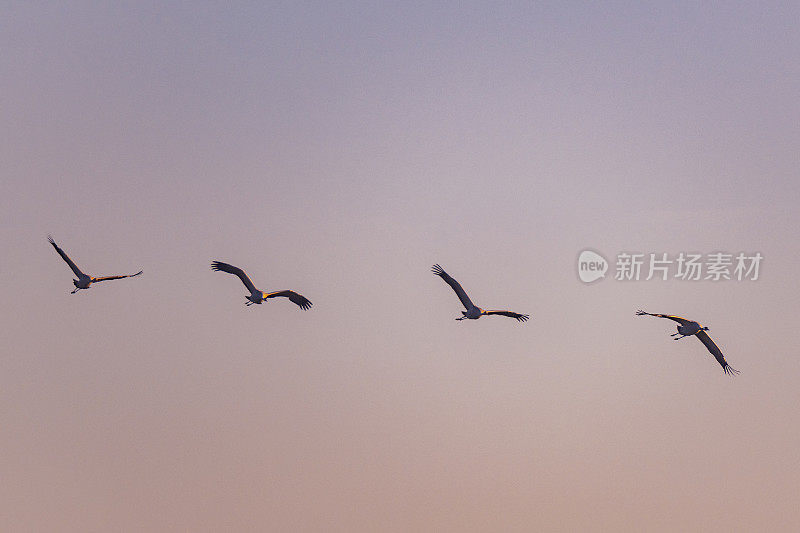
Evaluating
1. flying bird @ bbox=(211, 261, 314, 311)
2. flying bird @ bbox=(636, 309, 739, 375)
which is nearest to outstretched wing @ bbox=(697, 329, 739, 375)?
flying bird @ bbox=(636, 309, 739, 375)

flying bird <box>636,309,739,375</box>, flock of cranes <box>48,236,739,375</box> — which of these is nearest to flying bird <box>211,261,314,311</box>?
flock of cranes <box>48,236,739,375</box>

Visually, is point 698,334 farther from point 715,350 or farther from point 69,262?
point 69,262

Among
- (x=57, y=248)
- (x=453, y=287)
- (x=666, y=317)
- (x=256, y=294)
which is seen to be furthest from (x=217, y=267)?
(x=666, y=317)

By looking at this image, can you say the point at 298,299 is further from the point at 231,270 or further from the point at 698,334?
the point at 698,334

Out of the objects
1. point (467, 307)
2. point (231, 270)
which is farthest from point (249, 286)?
point (467, 307)

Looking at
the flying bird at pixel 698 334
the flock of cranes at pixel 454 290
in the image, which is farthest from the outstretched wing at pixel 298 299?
the flying bird at pixel 698 334

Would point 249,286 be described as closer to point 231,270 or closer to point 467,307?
point 231,270

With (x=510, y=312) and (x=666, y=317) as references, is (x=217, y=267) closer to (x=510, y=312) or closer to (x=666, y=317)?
(x=510, y=312)

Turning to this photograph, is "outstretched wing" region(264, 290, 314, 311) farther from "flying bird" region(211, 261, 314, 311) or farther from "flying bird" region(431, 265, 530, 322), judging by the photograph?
"flying bird" region(431, 265, 530, 322)

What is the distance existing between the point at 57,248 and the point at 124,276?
556 cm

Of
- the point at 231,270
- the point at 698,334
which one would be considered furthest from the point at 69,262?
the point at 698,334

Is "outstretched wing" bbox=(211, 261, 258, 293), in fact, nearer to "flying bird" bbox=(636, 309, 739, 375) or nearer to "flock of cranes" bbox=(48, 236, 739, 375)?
"flock of cranes" bbox=(48, 236, 739, 375)

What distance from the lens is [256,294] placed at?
248 feet

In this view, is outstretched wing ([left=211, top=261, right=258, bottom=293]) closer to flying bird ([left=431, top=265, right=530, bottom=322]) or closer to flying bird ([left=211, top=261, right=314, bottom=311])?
flying bird ([left=211, top=261, right=314, bottom=311])
